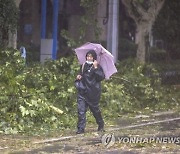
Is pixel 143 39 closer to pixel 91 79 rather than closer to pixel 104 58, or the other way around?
pixel 104 58

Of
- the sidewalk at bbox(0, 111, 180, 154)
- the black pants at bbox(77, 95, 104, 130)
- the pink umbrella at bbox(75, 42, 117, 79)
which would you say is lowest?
the sidewalk at bbox(0, 111, 180, 154)

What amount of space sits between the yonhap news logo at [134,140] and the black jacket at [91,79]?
34.4 inches

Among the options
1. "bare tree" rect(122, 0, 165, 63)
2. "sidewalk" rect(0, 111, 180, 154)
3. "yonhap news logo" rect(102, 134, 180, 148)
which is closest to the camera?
"sidewalk" rect(0, 111, 180, 154)

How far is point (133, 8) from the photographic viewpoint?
17.8 m

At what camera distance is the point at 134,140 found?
9773mm

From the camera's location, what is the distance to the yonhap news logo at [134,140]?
9.55 m

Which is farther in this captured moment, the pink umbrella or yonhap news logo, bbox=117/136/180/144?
the pink umbrella

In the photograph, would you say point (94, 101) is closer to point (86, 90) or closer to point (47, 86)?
point (86, 90)

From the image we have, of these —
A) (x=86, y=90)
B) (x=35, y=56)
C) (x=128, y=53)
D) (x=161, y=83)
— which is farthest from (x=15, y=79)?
(x=128, y=53)

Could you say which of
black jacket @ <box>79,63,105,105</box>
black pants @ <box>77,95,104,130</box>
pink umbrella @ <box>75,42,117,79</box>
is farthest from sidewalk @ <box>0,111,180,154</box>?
pink umbrella @ <box>75,42,117,79</box>

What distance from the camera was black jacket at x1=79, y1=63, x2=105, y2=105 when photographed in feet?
33.9

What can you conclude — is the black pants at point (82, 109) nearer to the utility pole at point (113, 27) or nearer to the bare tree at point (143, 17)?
the utility pole at point (113, 27)

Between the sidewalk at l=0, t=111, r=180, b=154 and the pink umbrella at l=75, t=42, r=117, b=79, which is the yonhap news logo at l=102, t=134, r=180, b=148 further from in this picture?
the pink umbrella at l=75, t=42, r=117, b=79

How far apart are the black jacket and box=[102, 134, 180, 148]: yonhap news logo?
873mm
